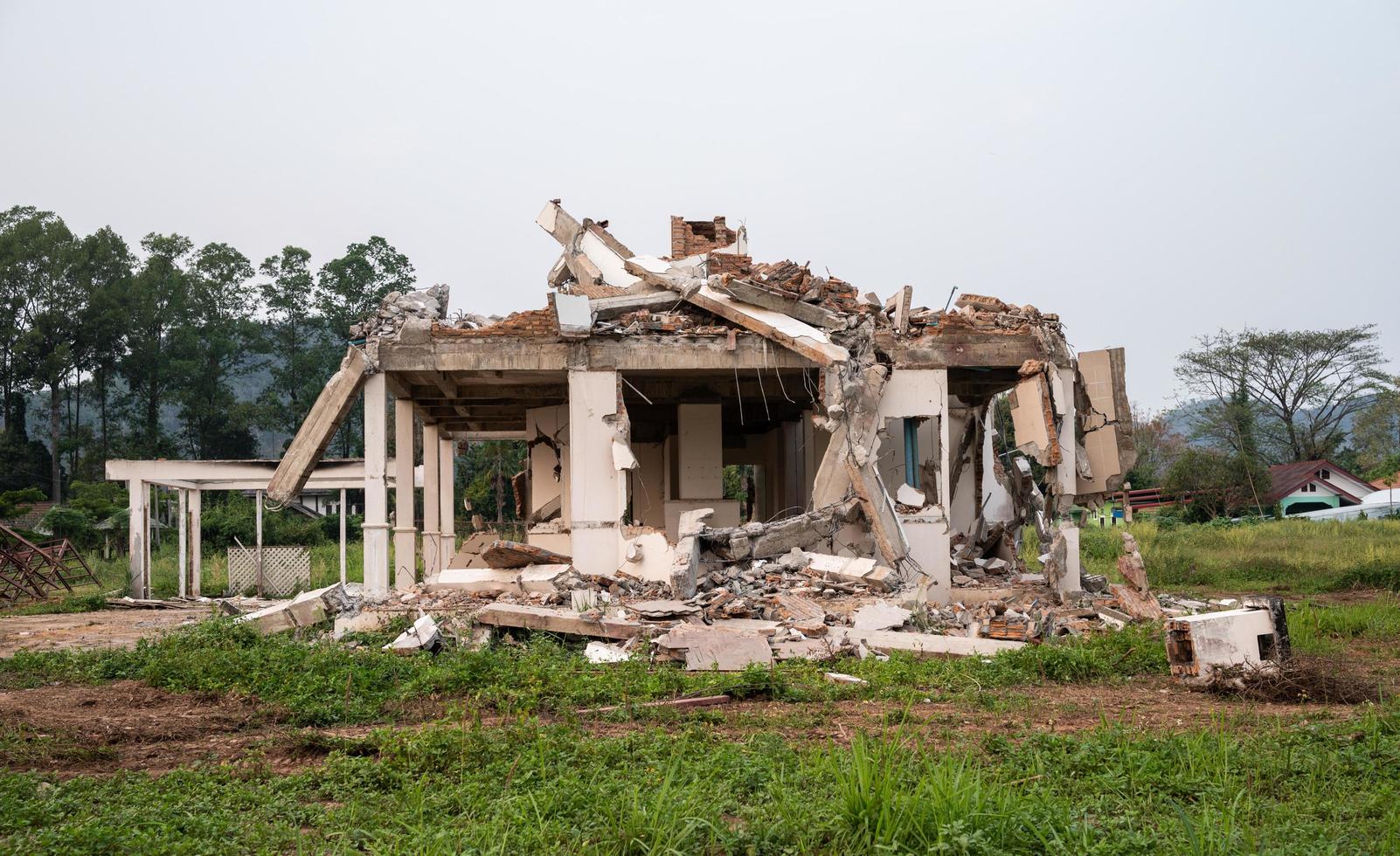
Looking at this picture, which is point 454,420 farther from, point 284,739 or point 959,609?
point 284,739

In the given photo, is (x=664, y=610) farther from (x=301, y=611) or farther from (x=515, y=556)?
(x=301, y=611)

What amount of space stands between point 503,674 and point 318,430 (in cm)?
747

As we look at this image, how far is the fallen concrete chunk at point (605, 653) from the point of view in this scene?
10336 millimetres

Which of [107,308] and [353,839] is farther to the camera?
[107,308]

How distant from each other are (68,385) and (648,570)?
41056 millimetres

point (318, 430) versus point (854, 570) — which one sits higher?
point (318, 430)

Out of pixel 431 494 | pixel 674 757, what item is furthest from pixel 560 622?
pixel 431 494

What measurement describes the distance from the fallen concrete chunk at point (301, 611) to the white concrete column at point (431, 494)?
25.5 ft

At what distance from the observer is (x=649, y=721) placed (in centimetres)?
761

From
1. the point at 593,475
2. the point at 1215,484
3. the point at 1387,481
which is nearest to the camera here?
the point at 593,475

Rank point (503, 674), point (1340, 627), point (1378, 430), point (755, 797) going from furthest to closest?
1. point (1378, 430)
2. point (1340, 627)
3. point (503, 674)
4. point (755, 797)

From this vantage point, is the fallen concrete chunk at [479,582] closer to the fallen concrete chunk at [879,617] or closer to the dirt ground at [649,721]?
the fallen concrete chunk at [879,617]

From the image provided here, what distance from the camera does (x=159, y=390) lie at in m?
46.5

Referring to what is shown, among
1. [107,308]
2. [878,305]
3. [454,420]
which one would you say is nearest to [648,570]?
[878,305]
